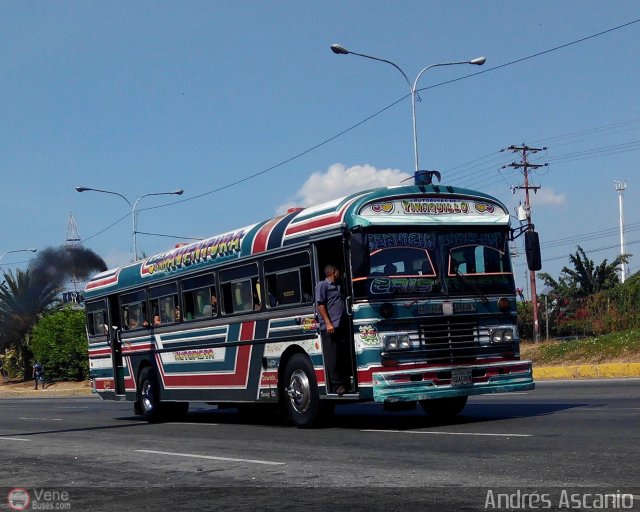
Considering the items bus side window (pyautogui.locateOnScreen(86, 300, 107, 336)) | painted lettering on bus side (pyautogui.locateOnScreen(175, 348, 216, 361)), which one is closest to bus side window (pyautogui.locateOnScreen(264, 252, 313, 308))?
painted lettering on bus side (pyautogui.locateOnScreen(175, 348, 216, 361))

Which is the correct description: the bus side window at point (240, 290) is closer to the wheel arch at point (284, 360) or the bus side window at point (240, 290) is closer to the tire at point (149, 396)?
the wheel arch at point (284, 360)

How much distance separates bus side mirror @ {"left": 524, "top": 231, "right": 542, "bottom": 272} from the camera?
45.7 ft

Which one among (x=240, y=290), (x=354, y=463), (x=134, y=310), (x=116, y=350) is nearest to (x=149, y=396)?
(x=134, y=310)

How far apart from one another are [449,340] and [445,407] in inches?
79.3

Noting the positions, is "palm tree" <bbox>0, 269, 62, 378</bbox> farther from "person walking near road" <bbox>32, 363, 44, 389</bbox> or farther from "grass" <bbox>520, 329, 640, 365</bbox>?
"grass" <bbox>520, 329, 640, 365</bbox>

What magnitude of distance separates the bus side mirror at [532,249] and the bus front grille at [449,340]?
1.23 meters

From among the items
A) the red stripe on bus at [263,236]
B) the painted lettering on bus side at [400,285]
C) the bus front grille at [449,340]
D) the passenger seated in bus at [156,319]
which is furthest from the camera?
the passenger seated in bus at [156,319]

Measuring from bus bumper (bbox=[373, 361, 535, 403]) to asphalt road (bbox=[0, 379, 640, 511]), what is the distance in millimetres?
474

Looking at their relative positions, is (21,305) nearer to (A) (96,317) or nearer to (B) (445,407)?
(A) (96,317)

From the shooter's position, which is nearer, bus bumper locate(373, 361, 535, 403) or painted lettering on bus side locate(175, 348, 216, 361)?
bus bumper locate(373, 361, 535, 403)

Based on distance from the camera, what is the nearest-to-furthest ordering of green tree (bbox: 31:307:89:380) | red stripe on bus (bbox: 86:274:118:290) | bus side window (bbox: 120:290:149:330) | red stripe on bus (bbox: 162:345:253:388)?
1. red stripe on bus (bbox: 162:345:253:388)
2. bus side window (bbox: 120:290:149:330)
3. red stripe on bus (bbox: 86:274:118:290)
4. green tree (bbox: 31:307:89:380)

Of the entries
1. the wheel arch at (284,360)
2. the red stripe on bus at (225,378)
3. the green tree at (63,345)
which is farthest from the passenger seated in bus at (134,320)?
the green tree at (63,345)

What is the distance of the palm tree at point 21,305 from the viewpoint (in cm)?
6259

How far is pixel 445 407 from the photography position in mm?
15078
